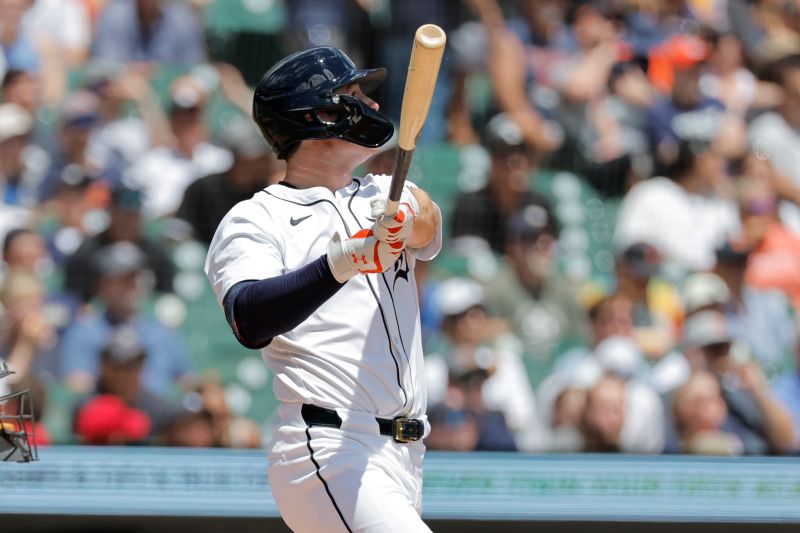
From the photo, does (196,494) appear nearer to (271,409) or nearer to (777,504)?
(271,409)

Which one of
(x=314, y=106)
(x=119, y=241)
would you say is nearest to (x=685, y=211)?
(x=119, y=241)

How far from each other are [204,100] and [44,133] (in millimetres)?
720

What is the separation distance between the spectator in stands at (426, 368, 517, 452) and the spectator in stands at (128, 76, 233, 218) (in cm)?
143

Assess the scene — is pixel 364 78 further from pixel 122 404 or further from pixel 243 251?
pixel 122 404

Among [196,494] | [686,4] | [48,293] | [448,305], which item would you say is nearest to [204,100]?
[48,293]

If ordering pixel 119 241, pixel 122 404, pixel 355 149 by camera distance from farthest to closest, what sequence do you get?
1. pixel 119 241
2. pixel 122 404
3. pixel 355 149

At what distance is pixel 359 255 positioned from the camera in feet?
5.80

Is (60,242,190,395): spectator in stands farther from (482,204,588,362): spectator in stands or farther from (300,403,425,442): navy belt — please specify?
(300,403,425,442): navy belt

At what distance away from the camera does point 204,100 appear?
17.2 feet

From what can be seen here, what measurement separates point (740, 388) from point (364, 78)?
120 inches

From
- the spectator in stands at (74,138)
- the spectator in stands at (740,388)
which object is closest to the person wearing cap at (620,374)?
the spectator in stands at (740,388)

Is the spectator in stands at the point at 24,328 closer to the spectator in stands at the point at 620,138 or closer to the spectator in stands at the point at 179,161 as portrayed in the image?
the spectator in stands at the point at 179,161

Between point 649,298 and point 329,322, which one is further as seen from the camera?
point 649,298

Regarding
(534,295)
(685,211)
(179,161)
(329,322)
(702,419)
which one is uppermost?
(329,322)
